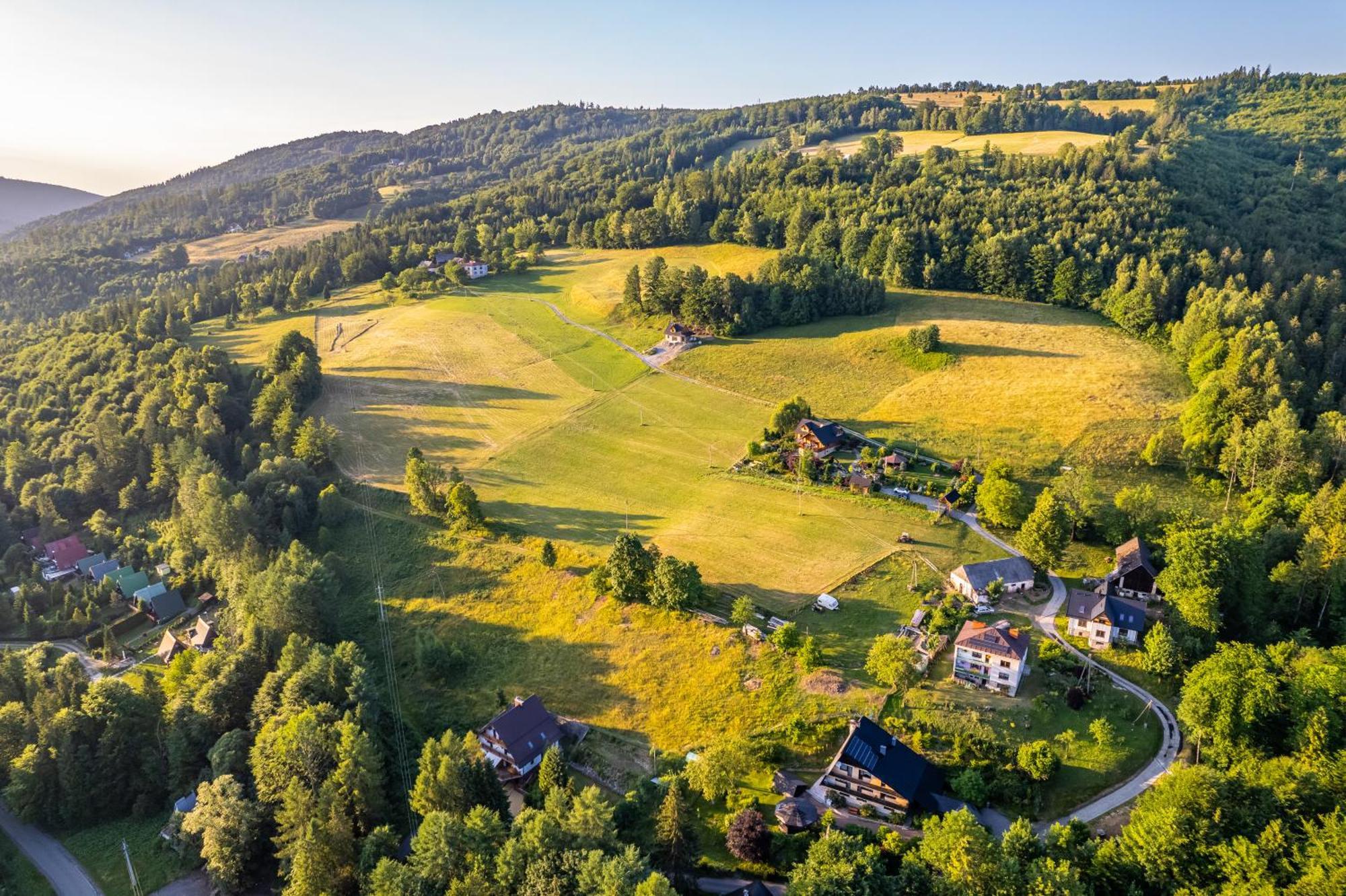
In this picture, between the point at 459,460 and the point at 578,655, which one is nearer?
the point at 578,655

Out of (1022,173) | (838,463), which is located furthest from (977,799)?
(1022,173)

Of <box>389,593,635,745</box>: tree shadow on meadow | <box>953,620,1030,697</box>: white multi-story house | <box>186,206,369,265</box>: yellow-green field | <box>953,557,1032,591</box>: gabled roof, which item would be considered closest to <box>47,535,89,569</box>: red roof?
<box>389,593,635,745</box>: tree shadow on meadow

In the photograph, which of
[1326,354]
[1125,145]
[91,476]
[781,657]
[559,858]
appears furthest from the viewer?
[1125,145]

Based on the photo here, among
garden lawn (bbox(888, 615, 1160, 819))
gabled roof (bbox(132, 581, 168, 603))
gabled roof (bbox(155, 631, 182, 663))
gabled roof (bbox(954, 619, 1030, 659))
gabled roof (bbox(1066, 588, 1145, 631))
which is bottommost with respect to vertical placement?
gabled roof (bbox(155, 631, 182, 663))

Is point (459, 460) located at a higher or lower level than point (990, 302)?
lower

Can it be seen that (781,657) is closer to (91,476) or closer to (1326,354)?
(1326,354)

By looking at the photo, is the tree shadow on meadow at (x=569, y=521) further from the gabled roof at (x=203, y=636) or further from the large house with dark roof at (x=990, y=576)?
the large house with dark roof at (x=990, y=576)

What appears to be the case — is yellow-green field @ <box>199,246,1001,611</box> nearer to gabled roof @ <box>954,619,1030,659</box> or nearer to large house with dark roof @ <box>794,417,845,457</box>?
large house with dark roof @ <box>794,417,845,457</box>
